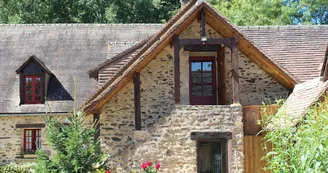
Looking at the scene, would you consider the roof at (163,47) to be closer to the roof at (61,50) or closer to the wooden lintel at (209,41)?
the wooden lintel at (209,41)

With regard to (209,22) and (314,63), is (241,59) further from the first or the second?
(314,63)

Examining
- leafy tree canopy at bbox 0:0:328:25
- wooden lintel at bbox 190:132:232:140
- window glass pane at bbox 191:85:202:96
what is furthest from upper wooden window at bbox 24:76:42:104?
leafy tree canopy at bbox 0:0:328:25

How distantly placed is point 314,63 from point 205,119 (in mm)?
4597

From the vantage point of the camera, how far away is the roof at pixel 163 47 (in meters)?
11.1

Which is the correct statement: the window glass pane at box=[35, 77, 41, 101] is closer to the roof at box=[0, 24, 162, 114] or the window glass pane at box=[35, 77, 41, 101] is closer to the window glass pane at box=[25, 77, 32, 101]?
the window glass pane at box=[25, 77, 32, 101]

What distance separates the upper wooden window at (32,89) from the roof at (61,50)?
0.29 metres

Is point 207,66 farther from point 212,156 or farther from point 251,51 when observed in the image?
point 212,156

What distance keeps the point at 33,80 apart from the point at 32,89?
35 centimetres

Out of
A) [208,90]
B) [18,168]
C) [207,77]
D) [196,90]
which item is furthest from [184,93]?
[18,168]

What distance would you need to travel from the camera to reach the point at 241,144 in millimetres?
11312

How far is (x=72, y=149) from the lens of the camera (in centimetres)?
946

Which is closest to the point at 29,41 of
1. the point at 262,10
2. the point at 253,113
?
the point at 253,113

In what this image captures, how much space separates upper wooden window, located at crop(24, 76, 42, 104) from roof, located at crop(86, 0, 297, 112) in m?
4.65

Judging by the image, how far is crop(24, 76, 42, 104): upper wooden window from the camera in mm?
15337
